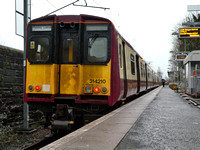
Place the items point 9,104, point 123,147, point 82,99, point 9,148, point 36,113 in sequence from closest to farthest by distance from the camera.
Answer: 1. point 123,147
2. point 82,99
3. point 9,148
4. point 9,104
5. point 36,113

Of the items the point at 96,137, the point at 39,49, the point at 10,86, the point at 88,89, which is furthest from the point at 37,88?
the point at 10,86

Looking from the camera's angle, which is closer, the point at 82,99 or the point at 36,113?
the point at 82,99

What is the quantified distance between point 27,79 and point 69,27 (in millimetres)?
1921

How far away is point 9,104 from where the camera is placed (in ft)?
35.3

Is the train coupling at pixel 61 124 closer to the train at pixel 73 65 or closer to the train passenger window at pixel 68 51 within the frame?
the train at pixel 73 65

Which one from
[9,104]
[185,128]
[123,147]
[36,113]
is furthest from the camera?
[36,113]

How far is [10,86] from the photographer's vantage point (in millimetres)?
10914

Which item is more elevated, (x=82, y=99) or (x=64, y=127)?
(x=82, y=99)

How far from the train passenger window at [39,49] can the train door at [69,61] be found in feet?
1.46

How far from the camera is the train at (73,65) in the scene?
275 inches

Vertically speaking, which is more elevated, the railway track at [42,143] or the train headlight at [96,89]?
the train headlight at [96,89]

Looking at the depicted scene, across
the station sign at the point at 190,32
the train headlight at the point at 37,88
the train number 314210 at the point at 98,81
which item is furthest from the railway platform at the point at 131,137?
the station sign at the point at 190,32

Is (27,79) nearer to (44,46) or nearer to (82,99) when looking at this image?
(44,46)

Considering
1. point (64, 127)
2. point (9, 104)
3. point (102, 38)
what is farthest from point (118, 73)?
point (9, 104)
